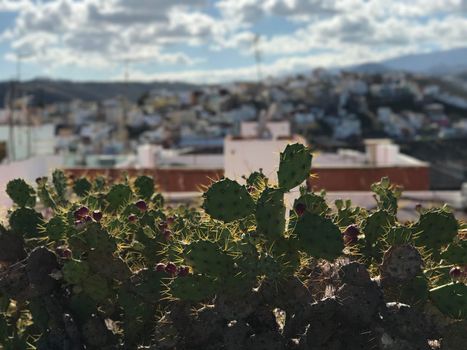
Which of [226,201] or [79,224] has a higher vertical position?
[226,201]

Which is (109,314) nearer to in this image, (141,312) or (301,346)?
(141,312)

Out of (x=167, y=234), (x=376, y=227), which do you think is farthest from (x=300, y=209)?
(x=167, y=234)

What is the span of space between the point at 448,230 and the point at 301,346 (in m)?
1.17

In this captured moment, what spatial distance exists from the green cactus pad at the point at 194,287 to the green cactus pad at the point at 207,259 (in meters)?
0.10

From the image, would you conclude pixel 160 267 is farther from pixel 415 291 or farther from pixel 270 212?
pixel 415 291

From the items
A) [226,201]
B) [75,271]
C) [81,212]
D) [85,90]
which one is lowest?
[75,271]

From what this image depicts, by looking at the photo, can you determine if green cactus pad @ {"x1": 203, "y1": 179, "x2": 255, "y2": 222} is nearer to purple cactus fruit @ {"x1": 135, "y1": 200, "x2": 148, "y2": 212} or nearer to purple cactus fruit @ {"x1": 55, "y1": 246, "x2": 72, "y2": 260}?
purple cactus fruit @ {"x1": 55, "y1": 246, "x2": 72, "y2": 260}

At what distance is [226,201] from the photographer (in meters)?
4.12

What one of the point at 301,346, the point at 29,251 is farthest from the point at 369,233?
the point at 29,251

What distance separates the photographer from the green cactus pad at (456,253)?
4633 millimetres

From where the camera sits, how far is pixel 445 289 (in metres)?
4.18

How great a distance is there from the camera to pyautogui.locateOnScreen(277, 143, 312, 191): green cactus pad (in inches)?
163

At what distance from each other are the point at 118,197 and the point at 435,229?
2.39 m

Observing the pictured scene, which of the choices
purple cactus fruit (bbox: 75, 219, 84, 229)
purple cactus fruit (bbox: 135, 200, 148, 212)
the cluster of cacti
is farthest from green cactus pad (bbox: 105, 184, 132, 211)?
purple cactus fruit (bbox: 75, 219, 84, 229)
